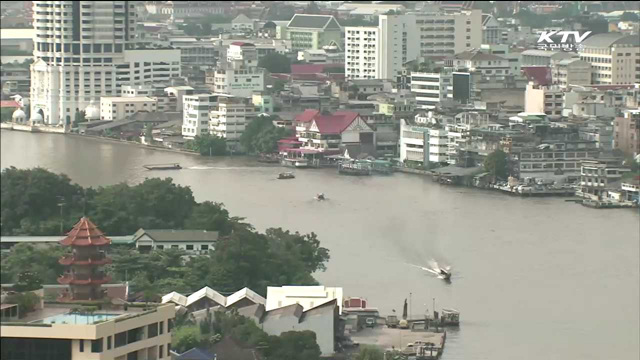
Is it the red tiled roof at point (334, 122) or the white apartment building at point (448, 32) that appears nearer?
the red tiled roof at point (334, 122)

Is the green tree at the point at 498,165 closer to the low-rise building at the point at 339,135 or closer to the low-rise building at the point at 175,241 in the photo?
the low-rise building at the point at 339,135

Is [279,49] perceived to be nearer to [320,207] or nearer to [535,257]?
[320,207]

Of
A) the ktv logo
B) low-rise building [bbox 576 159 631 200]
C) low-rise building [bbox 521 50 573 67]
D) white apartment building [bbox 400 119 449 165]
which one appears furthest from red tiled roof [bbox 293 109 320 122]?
the ktv logo

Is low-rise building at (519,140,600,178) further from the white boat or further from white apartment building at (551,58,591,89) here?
white apartment building at (551,58,591,89)

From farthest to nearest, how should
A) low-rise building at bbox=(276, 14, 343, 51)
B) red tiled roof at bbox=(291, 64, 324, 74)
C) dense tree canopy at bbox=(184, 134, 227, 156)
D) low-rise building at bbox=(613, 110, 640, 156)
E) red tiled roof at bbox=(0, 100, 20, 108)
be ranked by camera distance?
low-rise building at bbox=(276, 14, 343, 51)
red tiled roof at bbox=(291, 64, 324, 74)
red tiled roof at bbox=(0, 100, 20, 108)
dense tree canopy at bbox=(184, 134, 227, 156)
low-rise building at bbox=(613, 110, 640, 156)

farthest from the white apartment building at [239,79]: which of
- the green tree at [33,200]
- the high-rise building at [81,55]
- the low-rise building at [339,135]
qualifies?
the green tree at [33,200]

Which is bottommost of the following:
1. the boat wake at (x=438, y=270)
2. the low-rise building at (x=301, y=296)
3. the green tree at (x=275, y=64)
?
the boat wake at (x=438, y=270)

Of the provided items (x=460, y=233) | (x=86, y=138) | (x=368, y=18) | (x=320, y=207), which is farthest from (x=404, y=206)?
(x=368, y=18)
